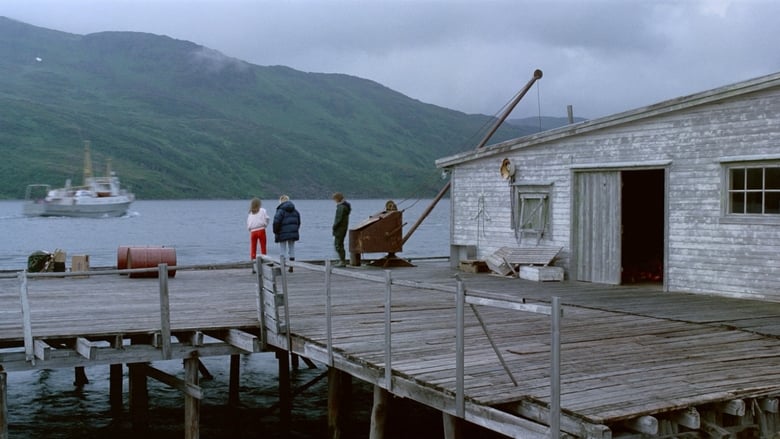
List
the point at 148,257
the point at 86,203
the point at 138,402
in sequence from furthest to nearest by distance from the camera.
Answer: the point at 86,203, the point at 148,257, the point at 138,402

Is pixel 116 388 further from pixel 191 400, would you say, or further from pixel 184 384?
pixel 191 400

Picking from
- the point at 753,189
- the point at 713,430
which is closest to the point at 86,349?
the point at 713,430

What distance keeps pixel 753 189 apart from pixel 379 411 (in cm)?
872

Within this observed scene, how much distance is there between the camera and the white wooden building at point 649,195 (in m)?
15.3

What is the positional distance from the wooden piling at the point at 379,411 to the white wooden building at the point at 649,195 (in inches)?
320

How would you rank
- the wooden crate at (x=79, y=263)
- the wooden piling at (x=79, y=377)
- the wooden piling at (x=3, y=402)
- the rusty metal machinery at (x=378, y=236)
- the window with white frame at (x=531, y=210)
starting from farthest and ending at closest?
the rusty metal machinery at (x=378, y=236), the wooden crate at (x=79, y=263), the window with white frame at (x=531, y=210), the wooden piling at (x=79, y=377), the wooden piling at (x=3, y=402)

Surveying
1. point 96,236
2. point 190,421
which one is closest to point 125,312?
point 190,421

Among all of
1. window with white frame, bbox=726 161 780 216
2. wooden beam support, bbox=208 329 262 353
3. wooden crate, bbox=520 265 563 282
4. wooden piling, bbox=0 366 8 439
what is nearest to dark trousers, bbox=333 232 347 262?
wooden crate, bbox=520 265 563 282

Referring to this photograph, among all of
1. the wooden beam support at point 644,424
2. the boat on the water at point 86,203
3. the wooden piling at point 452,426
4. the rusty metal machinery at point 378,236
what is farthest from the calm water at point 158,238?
the wooden beam support at point 644,424

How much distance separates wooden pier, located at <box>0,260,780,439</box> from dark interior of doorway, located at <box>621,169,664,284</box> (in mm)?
2285

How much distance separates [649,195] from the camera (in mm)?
20094

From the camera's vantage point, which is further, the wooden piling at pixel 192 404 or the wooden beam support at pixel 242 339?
the wooden piling at pixel 192 404

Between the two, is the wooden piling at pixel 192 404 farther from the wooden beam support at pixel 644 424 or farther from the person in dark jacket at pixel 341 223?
the person in dark jacket at pixel 341 223

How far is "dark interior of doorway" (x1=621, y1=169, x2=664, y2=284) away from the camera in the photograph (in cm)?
1970
